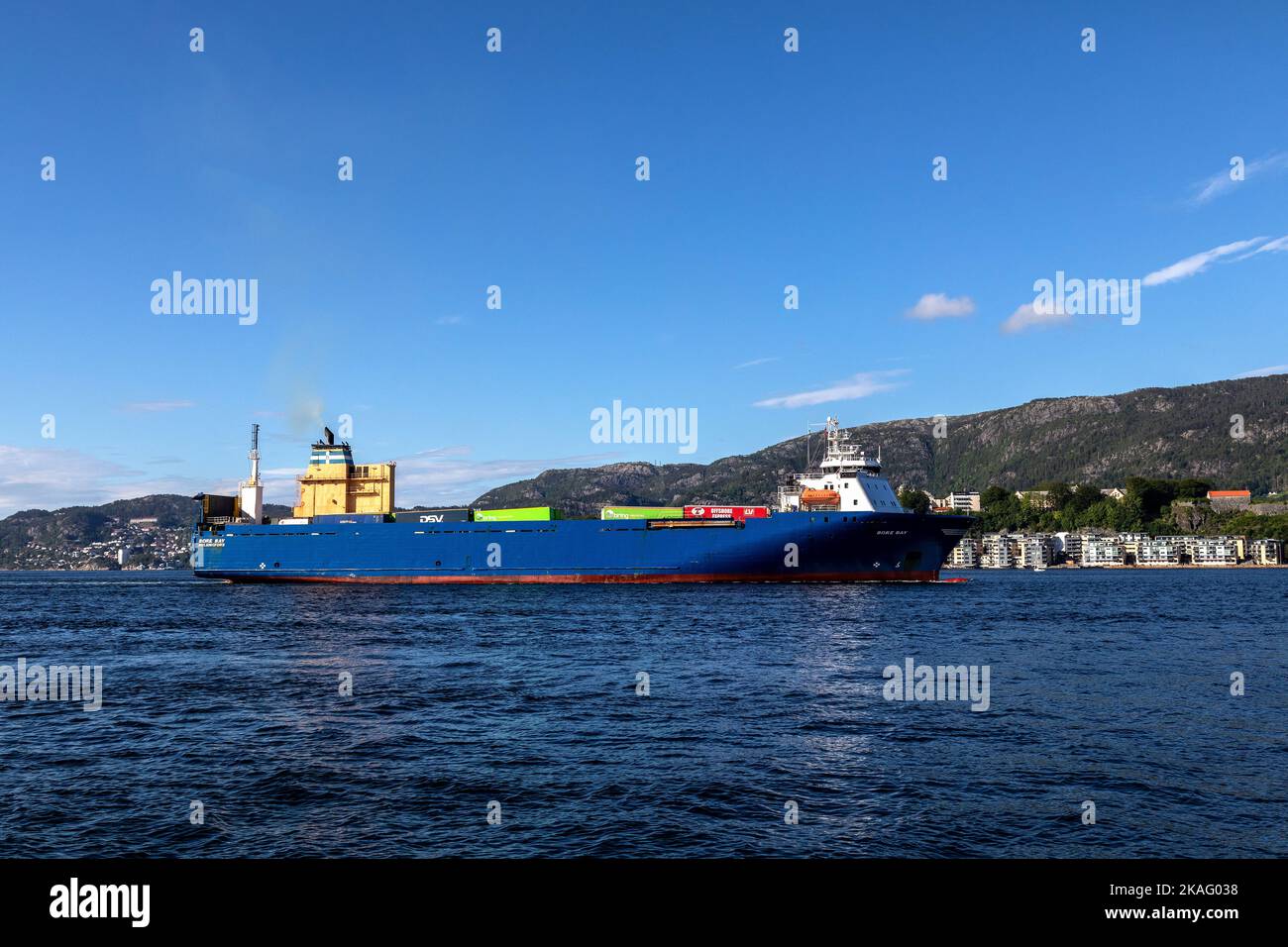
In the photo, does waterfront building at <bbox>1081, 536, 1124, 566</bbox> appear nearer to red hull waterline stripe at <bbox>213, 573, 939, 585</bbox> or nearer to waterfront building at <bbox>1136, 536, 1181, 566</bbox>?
waterfront building at <bbox>1136, 536, 1181, 566</bbox>

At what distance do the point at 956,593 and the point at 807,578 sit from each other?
13057mm

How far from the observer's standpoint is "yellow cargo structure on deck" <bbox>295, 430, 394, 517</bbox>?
257 ft

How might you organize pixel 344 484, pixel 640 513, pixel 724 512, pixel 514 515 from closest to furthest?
pixel 724 512 → pixel 640 513 → pixel 514 515 → pixel 344 484

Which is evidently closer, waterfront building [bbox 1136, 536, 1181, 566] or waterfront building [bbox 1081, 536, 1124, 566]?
waterfront building [bbox 1136, 536, 1181, 566]

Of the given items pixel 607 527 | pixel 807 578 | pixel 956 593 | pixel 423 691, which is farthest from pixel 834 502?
pixel 423 691

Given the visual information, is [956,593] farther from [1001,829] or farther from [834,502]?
[1001,829]

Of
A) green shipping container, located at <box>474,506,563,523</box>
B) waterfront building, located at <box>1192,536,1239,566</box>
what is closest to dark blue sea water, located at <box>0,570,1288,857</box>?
green shipping container, located at <box>474,506,563,523</box>

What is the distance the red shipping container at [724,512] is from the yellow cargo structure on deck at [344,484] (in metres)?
30.1

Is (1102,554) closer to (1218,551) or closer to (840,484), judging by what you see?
(1218,551)

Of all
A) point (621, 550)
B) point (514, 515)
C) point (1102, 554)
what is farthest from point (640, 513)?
point (1102, 554)
